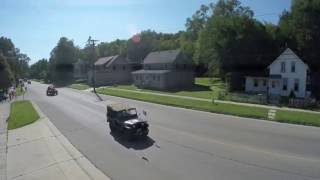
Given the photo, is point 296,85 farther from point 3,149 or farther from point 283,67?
point 3,149

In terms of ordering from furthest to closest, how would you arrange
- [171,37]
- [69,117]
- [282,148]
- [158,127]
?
1. [171,37]
2. [69,117]
3. [158,127]
4. [282,148]

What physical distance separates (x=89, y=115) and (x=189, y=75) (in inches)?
1430

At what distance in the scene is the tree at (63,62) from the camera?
122 meters

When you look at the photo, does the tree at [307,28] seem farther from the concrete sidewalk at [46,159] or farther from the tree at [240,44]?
the concrete sidewalk at [46,159]

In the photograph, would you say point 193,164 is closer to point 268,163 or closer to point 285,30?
point 268,163

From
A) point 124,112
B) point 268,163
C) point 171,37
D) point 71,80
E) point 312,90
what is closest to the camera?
point 268,163

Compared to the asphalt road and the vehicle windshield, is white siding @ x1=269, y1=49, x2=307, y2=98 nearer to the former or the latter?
the asphalt road

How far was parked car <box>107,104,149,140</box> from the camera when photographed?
21109mm

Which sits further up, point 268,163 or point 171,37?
point 171,37

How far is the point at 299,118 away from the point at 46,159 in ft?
57.1

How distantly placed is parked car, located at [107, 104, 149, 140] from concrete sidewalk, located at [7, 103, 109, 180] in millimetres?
2904

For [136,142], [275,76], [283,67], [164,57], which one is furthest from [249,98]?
[164,57]

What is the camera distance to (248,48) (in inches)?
2293

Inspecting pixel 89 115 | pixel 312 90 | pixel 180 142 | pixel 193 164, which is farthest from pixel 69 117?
pixel 312 90
